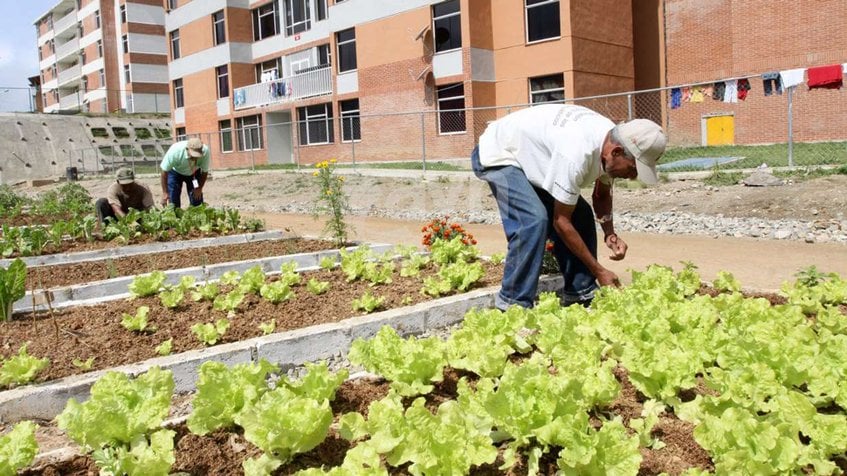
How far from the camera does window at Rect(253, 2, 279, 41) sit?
3272 centimetres

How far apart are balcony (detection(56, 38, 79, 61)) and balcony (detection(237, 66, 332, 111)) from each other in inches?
1417

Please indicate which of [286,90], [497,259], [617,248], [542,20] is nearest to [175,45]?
[286,90]

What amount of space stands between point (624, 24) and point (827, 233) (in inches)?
706

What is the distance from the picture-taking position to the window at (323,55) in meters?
29.4

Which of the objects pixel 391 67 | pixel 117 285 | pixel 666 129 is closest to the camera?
pixel 117 285

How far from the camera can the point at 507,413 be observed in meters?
2.39

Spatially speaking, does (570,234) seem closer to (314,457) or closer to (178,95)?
(314,457)

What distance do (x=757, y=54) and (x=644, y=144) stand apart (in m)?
23.0

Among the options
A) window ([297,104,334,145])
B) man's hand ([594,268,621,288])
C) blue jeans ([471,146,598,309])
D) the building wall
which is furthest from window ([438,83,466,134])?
man's hand ([594,268,621,288])

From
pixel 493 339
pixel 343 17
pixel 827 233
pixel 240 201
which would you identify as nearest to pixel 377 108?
pixel 343 17

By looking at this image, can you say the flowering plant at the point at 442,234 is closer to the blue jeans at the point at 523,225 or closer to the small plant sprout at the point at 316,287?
the small plant sprout at the point at 316,287

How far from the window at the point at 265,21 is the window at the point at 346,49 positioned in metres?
5.79

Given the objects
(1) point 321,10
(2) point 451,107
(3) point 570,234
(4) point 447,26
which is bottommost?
(3) point 570,234

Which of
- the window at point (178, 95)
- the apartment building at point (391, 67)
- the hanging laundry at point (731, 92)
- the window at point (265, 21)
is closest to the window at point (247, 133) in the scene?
the apartment building at point (391, 67)
